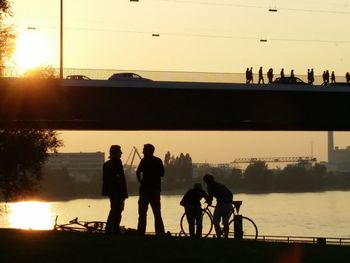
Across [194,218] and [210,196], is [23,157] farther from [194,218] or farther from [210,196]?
[210,196]

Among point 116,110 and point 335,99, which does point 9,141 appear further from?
point 335,99

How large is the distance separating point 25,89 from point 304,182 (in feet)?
539

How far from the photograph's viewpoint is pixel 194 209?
739 inches

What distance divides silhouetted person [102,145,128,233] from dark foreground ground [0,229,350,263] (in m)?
2.87

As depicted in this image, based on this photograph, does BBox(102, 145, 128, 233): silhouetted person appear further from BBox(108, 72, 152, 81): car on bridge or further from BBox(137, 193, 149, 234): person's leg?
BBox(108, 72, 152, 81): car on bridge

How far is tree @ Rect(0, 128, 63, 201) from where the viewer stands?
99.4 ft

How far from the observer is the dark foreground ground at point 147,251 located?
10.4 m

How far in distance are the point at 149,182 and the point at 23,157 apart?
15.7m

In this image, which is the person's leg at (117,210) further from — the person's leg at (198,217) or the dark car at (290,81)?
the dark car at (290,81)

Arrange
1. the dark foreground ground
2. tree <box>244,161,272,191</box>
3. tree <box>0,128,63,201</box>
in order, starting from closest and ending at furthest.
A: 1. the dark foreground ground
2. tree <box>0,128,63,201</box>
3. tree <box>244,161,272,191</box>

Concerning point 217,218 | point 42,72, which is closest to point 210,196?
point 217,218

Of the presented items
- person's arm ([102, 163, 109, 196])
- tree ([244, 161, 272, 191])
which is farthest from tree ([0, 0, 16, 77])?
tree ([244, 161, 272, 191])

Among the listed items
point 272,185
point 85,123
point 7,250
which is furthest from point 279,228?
point 272,185

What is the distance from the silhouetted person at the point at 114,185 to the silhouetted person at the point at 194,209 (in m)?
2.94
